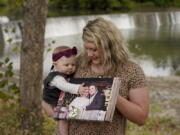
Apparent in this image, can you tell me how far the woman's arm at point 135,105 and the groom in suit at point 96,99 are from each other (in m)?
0.07

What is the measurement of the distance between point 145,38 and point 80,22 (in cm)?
352

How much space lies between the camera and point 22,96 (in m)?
4.22

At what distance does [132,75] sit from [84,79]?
231mm

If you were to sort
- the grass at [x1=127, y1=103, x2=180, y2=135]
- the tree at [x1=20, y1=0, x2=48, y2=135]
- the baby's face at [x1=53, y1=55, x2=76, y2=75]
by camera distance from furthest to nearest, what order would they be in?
the grass at [x1=127, y1=103, x2=180, y2=135] < the tree at [x1=20, y1=0, x2=48, y2=135] < the baby's face at [x1=53, y1=55, x2=76, y2=75]

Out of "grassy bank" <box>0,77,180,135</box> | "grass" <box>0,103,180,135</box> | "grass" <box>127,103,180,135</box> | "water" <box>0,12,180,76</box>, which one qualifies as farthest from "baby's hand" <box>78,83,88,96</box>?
"water" <box>0,12,180,76</box>

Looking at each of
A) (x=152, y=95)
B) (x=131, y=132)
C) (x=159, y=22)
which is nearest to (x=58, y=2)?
(x=159, y=22)

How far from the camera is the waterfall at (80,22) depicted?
18.6 m

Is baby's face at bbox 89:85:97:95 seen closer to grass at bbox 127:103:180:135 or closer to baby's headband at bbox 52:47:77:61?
baby's headband at bbox 52:47:77:61

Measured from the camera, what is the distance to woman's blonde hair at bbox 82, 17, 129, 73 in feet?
6.55

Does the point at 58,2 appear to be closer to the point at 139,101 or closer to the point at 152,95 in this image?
the point at 152,95

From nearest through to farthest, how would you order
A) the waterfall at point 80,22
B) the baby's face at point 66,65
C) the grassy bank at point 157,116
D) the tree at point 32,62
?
the baby's face at point 66,65, the tree at point 32,62, the grassy bank at point 157,116, the waterfall at point 80,22

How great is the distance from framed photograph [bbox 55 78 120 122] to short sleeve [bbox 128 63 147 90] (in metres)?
0.11

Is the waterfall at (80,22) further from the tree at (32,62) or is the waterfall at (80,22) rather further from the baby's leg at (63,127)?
the baby's leg at (63,127)

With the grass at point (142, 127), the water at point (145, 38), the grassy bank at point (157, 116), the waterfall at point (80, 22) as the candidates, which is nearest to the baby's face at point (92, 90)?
the grassy bank at point (157, 116)
